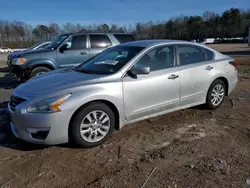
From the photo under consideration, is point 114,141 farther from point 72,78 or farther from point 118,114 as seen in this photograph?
point 72,78

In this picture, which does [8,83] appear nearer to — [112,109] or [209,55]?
[112,109]

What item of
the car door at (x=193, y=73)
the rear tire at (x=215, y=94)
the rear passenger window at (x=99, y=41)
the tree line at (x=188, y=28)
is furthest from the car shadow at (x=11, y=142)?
the tree line at (x=188, y=28)

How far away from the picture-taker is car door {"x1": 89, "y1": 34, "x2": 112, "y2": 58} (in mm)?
9117

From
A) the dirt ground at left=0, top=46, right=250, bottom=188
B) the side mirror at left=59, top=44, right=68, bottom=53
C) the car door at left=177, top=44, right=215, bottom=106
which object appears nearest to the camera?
the dirt ground at left=0, top=46, right=250, bottom=188

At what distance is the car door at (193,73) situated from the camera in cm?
495

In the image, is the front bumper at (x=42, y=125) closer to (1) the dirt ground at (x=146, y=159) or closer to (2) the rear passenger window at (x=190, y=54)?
(1) the dirt ground at (x=146, y=159)

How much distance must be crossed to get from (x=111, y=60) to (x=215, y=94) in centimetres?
245

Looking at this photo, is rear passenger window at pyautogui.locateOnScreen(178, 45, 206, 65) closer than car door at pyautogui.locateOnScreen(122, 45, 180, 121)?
No

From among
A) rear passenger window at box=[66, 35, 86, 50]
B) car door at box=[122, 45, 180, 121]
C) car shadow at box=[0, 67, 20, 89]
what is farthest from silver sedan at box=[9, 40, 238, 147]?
car shadow at box=[0, 67, 20, 89]

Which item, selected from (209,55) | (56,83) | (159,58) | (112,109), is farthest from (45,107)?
(209,55)

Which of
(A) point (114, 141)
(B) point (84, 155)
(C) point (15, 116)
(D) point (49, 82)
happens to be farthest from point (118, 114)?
(C) point (15, 116)

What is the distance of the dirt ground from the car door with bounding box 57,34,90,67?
13.4 ft

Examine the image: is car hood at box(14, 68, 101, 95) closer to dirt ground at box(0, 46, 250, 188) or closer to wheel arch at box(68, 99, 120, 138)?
wheel arch at box(68, 99, 120, 138)

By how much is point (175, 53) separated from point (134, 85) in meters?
1.25
